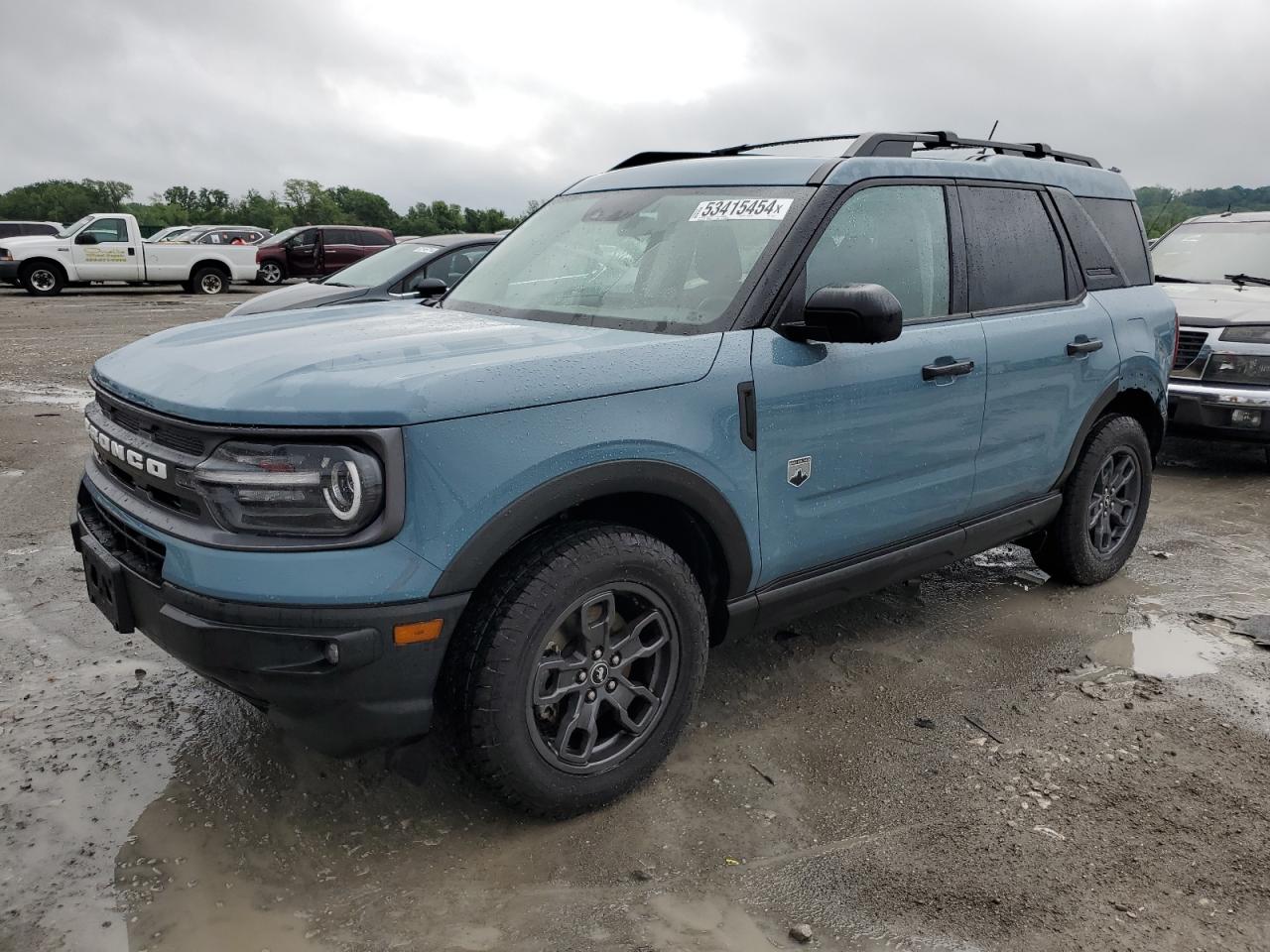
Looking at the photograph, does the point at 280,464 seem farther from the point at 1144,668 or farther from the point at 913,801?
the point at 1144,668

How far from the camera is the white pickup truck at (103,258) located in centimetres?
2077

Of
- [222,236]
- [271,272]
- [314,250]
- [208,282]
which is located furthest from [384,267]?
[271,272]

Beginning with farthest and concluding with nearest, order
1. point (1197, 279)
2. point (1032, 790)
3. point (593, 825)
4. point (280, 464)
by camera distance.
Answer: point (1197, 279) < point (1032, 790) < point (593, 825) < point (280, 464)

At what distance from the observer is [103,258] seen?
70.2ft

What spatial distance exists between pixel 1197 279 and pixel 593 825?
24.0 ft

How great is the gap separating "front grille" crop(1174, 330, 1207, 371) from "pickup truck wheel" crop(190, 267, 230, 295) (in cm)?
2044

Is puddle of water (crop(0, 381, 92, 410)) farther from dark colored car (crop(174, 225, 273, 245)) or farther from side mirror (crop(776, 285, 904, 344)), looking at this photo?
dark colored car (crop(174, 225, 273, 245))

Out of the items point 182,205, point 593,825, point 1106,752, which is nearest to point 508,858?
point 593,825

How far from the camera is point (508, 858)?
109 inches

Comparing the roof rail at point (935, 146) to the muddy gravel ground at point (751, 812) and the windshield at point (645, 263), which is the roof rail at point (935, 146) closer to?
the windshield at point (645, 263)

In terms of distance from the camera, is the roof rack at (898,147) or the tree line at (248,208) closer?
the roof rack at (898,147)

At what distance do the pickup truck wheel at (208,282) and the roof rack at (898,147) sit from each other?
818 inches

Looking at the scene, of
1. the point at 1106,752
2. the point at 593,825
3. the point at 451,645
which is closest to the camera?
the point at 451,645

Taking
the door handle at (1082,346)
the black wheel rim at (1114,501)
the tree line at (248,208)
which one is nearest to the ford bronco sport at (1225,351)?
the black wheel rim at (1114,501)
